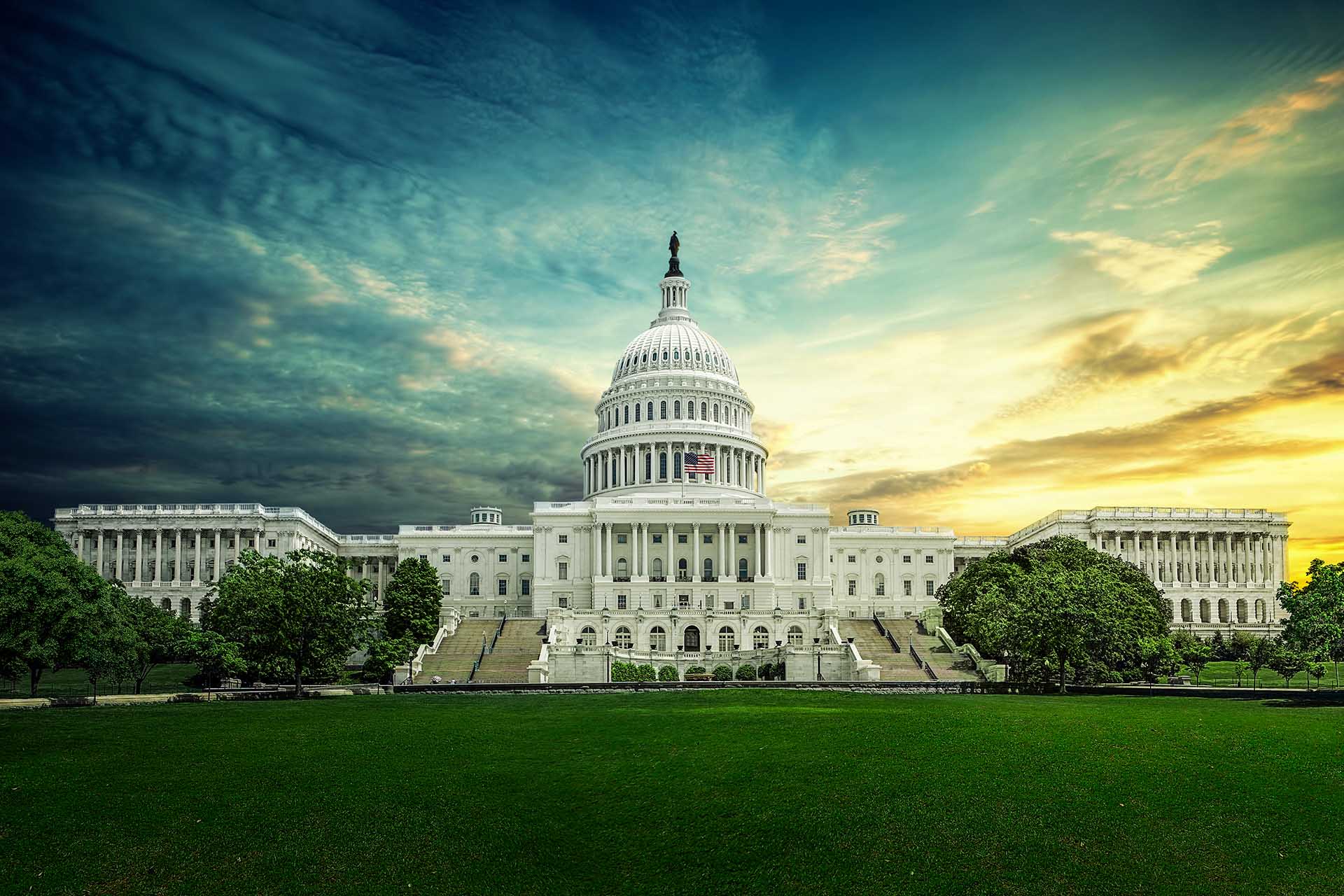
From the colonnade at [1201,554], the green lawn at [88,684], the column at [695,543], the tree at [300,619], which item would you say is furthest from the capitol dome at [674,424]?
A: the tree at [300,619]

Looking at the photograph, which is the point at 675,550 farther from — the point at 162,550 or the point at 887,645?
the point at 162,550

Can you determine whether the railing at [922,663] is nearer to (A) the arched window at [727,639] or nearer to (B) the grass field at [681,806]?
(A) the arched window at [727,639]

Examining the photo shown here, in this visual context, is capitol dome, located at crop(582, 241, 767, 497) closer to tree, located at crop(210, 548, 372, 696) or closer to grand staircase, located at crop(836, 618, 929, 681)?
grand staircase, located at crop(836, 618, 929, 681)

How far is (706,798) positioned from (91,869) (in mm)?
14053

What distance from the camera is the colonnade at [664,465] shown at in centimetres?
14788

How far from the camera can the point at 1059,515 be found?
156750mm

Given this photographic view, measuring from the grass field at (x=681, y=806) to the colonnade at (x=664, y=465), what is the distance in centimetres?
10562

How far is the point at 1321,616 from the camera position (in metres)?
55.9

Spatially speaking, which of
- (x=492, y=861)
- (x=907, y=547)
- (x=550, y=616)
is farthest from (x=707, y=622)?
(x=492, y=861)

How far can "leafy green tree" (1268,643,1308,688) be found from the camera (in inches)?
2356

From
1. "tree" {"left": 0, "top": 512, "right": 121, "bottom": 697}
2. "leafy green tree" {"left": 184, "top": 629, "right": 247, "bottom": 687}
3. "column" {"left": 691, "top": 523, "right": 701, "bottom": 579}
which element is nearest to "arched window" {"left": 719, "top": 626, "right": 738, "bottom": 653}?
"column" {"left": 691, "top": 523, "right": 701, "bottom": 579}

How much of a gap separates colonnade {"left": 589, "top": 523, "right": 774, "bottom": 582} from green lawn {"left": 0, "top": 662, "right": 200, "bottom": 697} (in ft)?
153

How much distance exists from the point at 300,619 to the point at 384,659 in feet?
45.5

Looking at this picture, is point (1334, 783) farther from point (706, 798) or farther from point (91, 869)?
point (91, 869)
